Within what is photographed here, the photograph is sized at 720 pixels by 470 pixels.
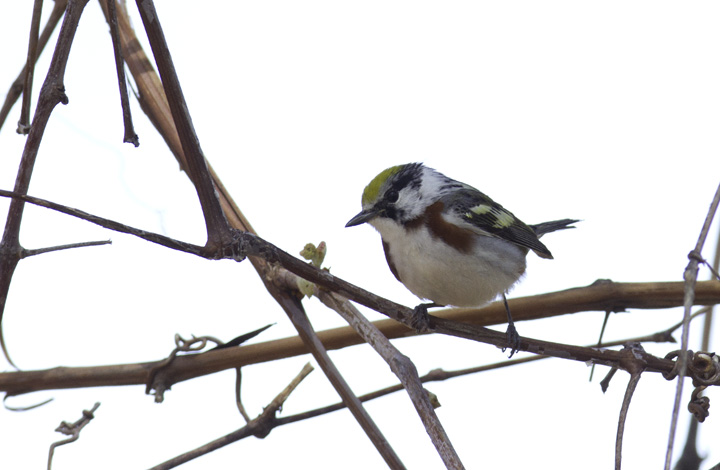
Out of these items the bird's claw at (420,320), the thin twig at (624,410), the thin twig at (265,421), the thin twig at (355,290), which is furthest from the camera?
the thin twig at (265,421)

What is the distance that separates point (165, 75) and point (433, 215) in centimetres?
174

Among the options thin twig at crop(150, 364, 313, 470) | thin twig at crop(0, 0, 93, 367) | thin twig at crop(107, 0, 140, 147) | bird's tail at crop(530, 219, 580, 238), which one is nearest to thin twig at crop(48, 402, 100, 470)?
thin twig at crop(150, 364, 313, 470)

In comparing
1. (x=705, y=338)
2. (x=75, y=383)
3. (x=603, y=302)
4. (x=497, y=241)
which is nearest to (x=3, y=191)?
(x=75, y=383)

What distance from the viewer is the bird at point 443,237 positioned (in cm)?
275

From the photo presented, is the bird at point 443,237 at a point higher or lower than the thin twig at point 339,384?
higher

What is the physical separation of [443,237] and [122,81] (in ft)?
5.04

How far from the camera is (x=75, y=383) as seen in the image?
2.13 m

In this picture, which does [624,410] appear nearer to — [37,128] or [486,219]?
[37,128]

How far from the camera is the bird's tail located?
3.78 meters

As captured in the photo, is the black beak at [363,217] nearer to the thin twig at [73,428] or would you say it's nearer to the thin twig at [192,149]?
the thin twig at [73,428]

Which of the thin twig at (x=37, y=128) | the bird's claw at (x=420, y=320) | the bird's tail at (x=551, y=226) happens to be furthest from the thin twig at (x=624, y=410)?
the bird's tail at (x=551, y=226)

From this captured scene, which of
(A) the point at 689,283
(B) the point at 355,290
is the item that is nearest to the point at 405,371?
(B) the point at 355,290

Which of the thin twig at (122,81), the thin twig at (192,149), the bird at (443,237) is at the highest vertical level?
the bird at (443,237)

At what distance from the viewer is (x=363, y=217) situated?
3041 millimetres
